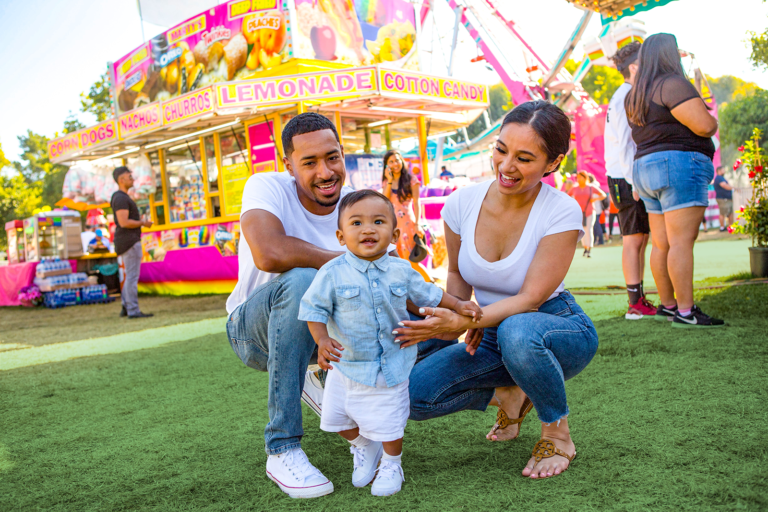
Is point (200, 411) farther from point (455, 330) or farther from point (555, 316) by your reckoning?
point (555, 316)

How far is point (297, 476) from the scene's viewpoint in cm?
175

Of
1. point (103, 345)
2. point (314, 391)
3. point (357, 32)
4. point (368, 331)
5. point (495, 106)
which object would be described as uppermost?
point (495, 106)

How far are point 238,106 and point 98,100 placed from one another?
15.6 metres

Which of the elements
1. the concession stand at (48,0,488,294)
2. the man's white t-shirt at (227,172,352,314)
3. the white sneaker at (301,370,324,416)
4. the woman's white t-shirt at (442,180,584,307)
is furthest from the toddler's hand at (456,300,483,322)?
the concession stand at (48,0,488,294)

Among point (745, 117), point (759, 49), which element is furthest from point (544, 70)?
point (745, 117)

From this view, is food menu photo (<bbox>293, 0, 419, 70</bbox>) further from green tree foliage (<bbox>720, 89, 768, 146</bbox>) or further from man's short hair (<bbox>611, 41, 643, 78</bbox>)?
green tree foliage (<bbox>720, 89, 768, 146</bbox>)

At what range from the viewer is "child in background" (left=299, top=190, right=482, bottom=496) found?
1743 mm

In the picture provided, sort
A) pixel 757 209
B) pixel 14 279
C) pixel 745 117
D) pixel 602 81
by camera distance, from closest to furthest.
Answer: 1. pixel 757 209
2. pixel 14 279
3. pixel 745 117
4. pixel 602 81

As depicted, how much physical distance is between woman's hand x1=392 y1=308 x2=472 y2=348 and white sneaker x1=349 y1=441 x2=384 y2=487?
35 centimetres

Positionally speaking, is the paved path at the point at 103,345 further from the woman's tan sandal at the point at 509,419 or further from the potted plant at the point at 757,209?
the potted plant at the point at 757,209

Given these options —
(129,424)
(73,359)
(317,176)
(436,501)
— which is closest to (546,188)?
(317,176)

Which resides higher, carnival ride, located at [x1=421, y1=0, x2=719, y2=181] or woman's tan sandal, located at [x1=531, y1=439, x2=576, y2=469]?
carnival ride, located at [x1=421, y1=0, x2=719, y2=181]

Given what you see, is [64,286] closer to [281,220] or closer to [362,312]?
[281,220]

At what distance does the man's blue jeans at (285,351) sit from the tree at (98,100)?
20.3 metres
